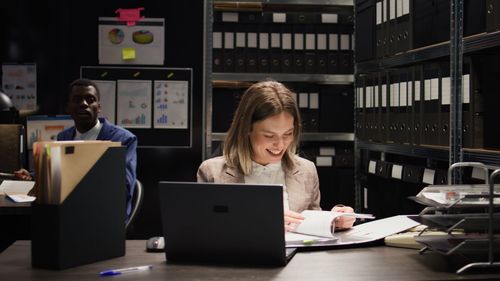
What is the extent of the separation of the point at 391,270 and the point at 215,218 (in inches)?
15.7

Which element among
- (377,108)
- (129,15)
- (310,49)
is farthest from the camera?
(129,15)

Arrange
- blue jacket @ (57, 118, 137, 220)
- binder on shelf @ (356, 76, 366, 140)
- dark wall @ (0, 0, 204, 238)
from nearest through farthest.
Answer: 1. blue jacket @ (57, 118, 137, 220)
2. binder on shelf @ (356, 76, 366, 140)
3. dark wall @ (0, 0, 204, 238)

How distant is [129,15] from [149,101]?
57cm

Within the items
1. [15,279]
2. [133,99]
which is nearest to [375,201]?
[133,99]

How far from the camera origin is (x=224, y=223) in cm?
143

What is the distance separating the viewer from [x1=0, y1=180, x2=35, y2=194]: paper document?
121 inches

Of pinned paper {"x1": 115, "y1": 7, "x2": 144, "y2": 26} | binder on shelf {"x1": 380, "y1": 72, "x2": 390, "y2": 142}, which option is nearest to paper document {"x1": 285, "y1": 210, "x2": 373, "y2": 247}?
binder on shelf {"x1": 380, "y1": 72, "x2": 390, "y2": 142}

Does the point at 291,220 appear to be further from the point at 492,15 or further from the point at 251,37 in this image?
the point at 251,37

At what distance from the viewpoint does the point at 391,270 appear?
1.41m

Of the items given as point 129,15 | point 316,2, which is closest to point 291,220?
point 316,2

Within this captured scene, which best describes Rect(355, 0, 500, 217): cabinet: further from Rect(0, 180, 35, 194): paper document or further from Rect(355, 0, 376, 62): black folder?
Rect(0, 180, 35, 194): paper document

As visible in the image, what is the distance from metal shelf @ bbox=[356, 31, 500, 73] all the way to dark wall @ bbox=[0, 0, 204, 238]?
1138 mm

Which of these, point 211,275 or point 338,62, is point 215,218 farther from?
point 338,62

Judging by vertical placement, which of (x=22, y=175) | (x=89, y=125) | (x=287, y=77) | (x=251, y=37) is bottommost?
(x=22, y=175)
